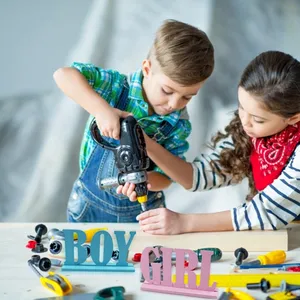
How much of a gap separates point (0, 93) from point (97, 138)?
2.89 ft

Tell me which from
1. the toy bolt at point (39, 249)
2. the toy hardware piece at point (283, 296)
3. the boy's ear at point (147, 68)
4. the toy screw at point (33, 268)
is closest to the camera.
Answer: the toy hardware piece at point (283, 296)

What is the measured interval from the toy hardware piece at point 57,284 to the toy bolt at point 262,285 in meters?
0.26

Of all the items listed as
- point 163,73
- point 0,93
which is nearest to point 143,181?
point 163,73

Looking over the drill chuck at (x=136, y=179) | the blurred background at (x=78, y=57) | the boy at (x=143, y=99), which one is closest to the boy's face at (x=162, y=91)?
the boy at (x=143, y=99)

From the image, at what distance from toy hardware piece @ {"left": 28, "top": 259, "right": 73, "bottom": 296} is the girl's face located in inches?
19.3

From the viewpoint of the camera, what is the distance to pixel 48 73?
73.6 inches

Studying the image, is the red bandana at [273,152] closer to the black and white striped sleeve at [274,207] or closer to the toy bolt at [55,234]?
the black and white striped sleeve at [274,207]

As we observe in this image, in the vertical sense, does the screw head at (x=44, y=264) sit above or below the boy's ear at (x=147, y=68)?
below

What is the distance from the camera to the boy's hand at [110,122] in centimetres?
104

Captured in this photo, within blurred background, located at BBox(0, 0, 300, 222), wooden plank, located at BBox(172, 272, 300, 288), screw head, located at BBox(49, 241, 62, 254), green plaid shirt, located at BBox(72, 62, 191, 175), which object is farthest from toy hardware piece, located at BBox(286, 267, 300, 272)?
blurred background, located at BBox(0, 0, 300, 222)

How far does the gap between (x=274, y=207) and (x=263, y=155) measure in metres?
0.15

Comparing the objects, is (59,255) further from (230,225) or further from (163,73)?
(163,73)

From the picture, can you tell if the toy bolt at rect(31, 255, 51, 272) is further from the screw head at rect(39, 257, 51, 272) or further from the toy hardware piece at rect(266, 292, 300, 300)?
the toy hardware piece at rect(266, 292, 300, 300)

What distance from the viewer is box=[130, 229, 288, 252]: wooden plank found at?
1.01 meters
